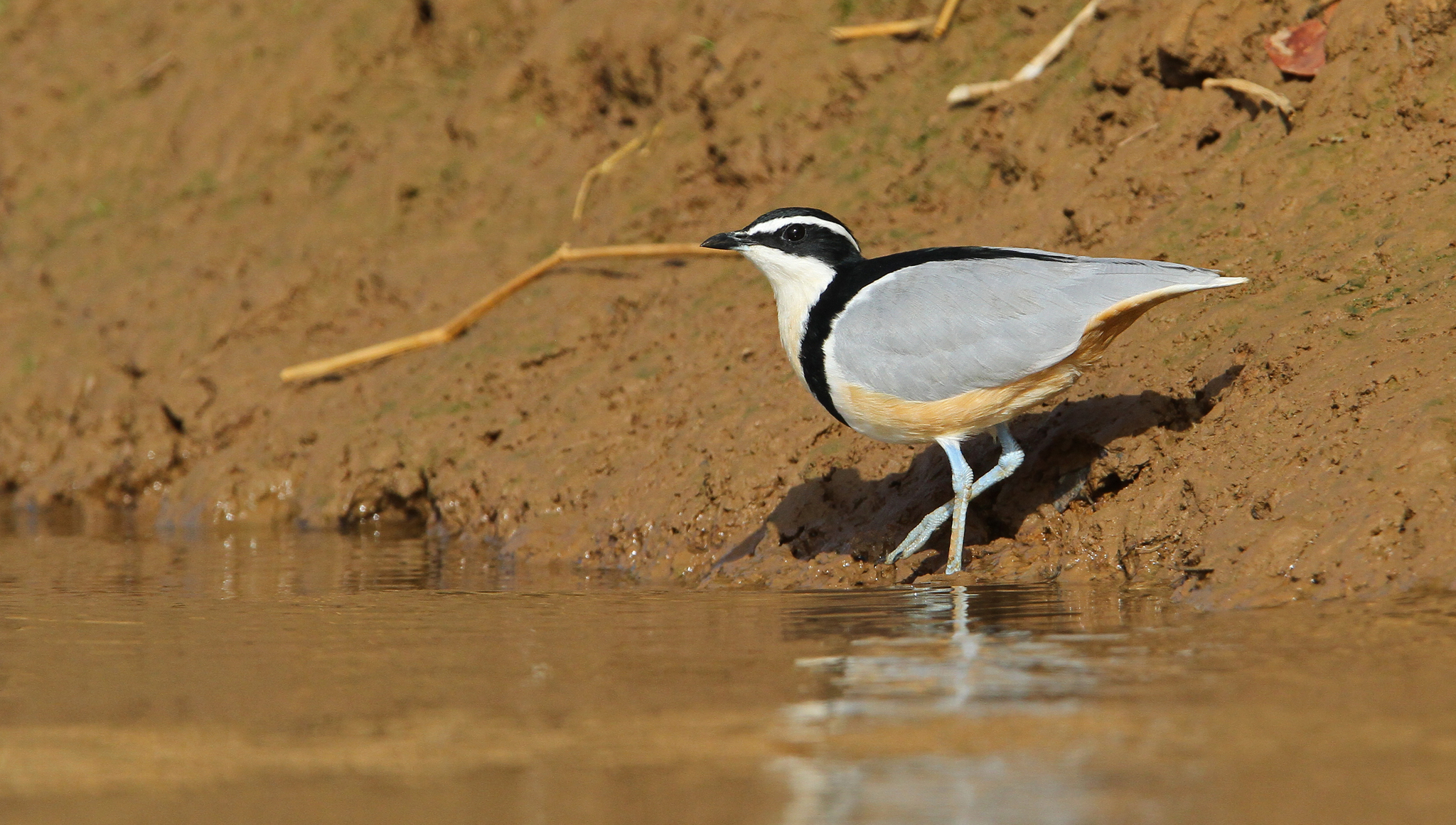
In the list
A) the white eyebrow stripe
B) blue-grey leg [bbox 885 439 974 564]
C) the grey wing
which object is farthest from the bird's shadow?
the white eyebrow stripe

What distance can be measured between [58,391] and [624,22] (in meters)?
5.16

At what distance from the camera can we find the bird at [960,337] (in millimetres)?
6309

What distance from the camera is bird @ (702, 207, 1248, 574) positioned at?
6309 mm

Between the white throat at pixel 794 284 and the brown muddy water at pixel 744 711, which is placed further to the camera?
the white throat at pixel 794 284

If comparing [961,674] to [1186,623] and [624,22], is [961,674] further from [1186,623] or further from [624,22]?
[624,22]

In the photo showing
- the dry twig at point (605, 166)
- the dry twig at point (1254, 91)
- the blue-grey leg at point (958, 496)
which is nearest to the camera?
the blue-grey leg at point (958, 496)

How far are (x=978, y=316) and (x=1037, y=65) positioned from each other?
352 centimetres

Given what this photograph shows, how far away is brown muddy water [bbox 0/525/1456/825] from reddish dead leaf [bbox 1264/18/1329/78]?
366 centimetres

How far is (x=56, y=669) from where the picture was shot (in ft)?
16.0

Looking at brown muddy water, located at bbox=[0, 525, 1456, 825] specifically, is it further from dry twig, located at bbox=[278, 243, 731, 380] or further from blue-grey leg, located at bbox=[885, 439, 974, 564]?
dry twig, located at bbox=[278, 243, 731, 380]

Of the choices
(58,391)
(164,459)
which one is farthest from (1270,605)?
(58,391)

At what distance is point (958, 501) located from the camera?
6711mm

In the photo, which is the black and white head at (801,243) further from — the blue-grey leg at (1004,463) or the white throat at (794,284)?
the blue-grey leg at (1004,463)

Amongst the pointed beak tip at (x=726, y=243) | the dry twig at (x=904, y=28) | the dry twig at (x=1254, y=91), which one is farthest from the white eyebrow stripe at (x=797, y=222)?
the dry twig at (x=904, y=28)
